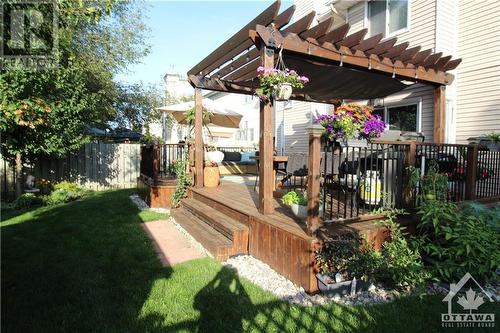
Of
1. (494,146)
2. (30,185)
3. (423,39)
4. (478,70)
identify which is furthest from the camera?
(30,185)

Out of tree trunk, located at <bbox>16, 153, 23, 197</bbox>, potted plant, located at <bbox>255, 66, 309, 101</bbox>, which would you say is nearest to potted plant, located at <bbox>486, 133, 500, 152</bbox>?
potted plant, located at <bbox>255, 66, 309, 101</bbox>

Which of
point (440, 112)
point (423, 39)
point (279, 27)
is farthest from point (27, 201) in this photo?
point (423, 39)

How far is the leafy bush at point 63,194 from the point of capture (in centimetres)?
818

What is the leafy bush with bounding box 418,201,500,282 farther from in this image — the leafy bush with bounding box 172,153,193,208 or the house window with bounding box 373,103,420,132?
the leafy bush with bounding box 172,153,193,208

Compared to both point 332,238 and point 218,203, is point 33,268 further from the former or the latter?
point 332,238

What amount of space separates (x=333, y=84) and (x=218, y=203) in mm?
3671

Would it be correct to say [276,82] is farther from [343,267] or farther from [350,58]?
[343,267]

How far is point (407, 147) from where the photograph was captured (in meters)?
3.81

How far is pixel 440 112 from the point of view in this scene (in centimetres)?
623

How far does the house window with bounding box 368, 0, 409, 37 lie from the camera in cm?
755

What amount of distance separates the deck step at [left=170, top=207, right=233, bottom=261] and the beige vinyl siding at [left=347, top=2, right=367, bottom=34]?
7339mm

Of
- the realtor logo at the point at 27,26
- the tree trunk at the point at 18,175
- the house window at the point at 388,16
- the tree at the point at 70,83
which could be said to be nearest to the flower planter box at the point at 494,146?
the house window at the point at 388,16

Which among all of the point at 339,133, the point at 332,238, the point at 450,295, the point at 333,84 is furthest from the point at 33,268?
the point at 333,84

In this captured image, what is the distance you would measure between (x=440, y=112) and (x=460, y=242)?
411 centimetres
